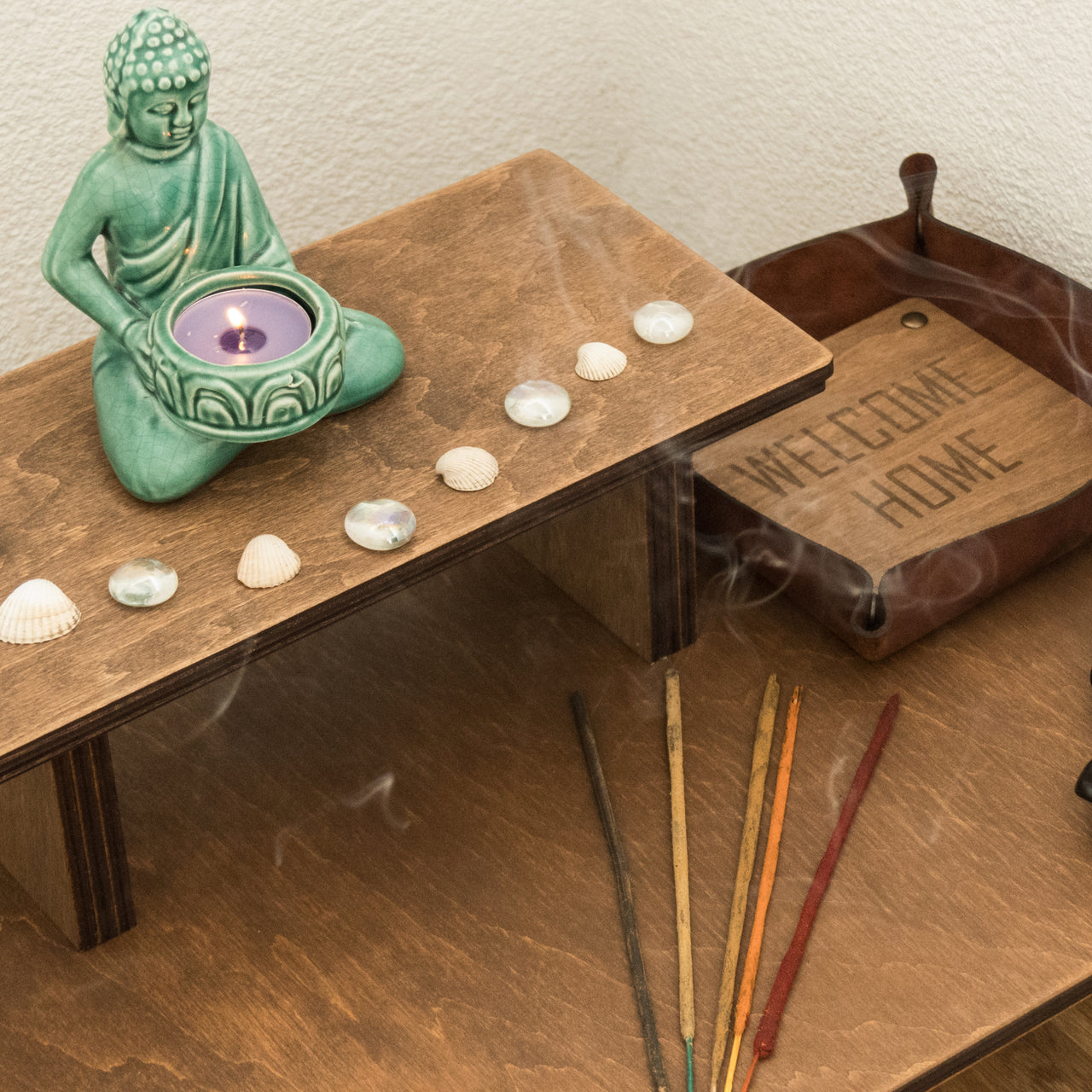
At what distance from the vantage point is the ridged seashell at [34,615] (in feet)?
2.37

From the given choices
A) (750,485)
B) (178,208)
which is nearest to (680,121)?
(750,485)

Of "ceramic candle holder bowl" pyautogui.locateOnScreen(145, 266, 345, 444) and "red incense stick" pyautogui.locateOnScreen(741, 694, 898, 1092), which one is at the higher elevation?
"ceramic candle holder bowl" pyautogui.locateOnScreen(145, 266, 345, 444)

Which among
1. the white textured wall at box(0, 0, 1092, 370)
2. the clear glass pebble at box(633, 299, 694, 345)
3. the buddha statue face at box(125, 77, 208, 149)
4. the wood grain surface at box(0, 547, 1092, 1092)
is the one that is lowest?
the wood grain surface at box(0, 547, 1092, 1092)

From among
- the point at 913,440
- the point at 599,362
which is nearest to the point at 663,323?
the point at 599,362

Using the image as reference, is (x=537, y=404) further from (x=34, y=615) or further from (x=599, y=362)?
(x=34, y=615)

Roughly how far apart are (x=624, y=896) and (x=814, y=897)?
0.32 feet

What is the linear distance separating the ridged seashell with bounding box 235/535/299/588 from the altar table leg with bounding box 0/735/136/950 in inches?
4.3

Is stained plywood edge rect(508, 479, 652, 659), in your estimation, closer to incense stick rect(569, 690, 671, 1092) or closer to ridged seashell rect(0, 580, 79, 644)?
incense stick rect(569, 690, 671, 1092)

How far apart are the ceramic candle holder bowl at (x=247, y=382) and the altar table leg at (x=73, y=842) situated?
0.16 meters

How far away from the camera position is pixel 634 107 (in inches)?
56.0

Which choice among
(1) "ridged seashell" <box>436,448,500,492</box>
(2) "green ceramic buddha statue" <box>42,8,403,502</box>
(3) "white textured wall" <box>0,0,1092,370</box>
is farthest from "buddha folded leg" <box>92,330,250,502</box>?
(3) "white textured wall" <box>0,0,1092,370</box>

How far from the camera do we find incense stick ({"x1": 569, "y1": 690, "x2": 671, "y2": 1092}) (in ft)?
2.50

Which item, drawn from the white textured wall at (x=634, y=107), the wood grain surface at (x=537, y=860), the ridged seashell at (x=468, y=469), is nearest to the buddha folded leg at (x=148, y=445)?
the ridged seashell at (x=468, y=469)

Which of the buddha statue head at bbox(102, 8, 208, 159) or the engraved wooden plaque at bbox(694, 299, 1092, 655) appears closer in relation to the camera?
the buddha statue head at bbox(102, 8, 208, 159)
